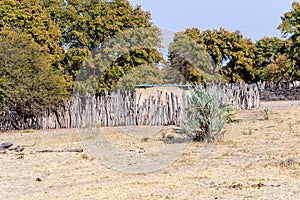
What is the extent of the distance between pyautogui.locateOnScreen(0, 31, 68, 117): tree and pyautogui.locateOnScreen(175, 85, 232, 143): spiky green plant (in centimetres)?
801

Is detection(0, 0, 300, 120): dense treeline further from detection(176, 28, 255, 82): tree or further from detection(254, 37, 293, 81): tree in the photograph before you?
detection(176, 28, 255, 82): tree

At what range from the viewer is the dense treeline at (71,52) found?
1661 centimetres

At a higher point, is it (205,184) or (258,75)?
(258,75)

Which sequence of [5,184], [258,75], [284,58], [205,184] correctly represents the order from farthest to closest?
[258,75] < [284,58] < [5,184] < [205,184]

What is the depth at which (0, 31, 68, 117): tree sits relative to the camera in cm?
1620

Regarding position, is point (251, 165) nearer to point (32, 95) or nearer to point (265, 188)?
point (265, 188)

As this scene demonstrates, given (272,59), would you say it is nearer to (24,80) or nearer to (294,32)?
(294,32)

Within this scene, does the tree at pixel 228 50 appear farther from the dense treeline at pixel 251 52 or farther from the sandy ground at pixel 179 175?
the sandy ground at pixel 179 175

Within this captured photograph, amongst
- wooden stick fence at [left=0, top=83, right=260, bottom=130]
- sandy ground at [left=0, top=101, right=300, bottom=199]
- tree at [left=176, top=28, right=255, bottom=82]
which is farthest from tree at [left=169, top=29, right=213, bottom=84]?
sandy ground at [left=0, top=101, right=300, bottom=199]

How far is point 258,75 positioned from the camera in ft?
131

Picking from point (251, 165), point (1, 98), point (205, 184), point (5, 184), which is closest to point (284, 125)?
point (251, 165)

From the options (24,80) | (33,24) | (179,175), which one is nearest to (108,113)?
(24,80)

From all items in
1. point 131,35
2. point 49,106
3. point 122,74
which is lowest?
point 49,106

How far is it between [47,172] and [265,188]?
3.89m
